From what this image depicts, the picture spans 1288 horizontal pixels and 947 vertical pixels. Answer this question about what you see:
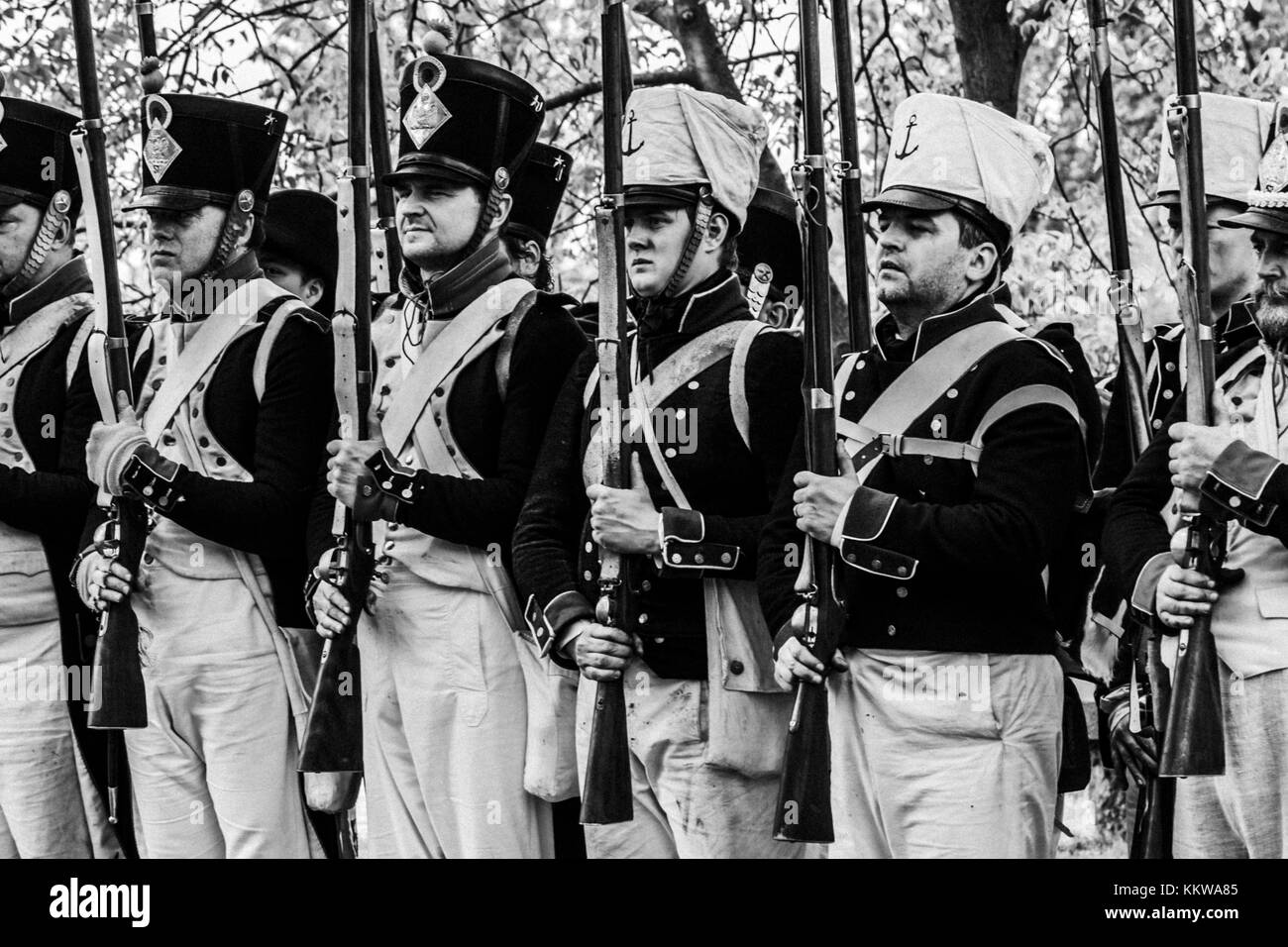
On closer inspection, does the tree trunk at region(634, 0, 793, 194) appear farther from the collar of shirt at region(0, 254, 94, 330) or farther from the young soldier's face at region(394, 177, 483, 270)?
the young soldier's face at region(394, 177, 483, 270)

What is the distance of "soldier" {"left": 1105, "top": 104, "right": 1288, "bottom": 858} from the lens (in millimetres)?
5309

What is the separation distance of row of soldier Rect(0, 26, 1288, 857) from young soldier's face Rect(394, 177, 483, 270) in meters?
0.01

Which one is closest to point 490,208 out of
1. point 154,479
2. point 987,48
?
point 154,479

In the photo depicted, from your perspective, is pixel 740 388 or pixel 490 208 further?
pixel 490 208

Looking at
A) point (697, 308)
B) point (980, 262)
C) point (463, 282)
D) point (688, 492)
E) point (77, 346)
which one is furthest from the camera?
point (77, 346)

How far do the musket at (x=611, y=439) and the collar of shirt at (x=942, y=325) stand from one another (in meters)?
0.80

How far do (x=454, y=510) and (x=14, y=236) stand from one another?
2.30 meters

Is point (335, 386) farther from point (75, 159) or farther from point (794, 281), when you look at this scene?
point (794, 281)

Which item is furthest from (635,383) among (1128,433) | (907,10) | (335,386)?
(907,10)

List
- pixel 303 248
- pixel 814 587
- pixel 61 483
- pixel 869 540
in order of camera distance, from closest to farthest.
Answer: pixel 869 540, pixel 814 587, pixel 61 483, pixel 303 248

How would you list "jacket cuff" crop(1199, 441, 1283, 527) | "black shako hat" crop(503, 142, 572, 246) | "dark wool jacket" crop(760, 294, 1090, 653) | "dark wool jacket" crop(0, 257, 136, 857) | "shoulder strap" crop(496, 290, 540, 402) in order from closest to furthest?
"jacket cuff" crop(1199, 441, 1283, 527) → "dark wool jacket" crop(760, 294, 1090, 653) → "shoulder strap" crop(496, 290, 540, 402) → "dark wool jacket" crop(0, 257, 136, 857) → "black shako hat" crop(503, 142, 572, 246)

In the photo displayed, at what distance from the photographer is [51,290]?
25.1ft

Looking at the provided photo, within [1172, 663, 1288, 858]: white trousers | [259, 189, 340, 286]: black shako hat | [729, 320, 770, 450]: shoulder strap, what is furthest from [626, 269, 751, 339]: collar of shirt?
[259, 189, 340, 286]: black shako hat

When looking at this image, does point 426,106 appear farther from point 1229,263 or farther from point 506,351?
point 1229,263
